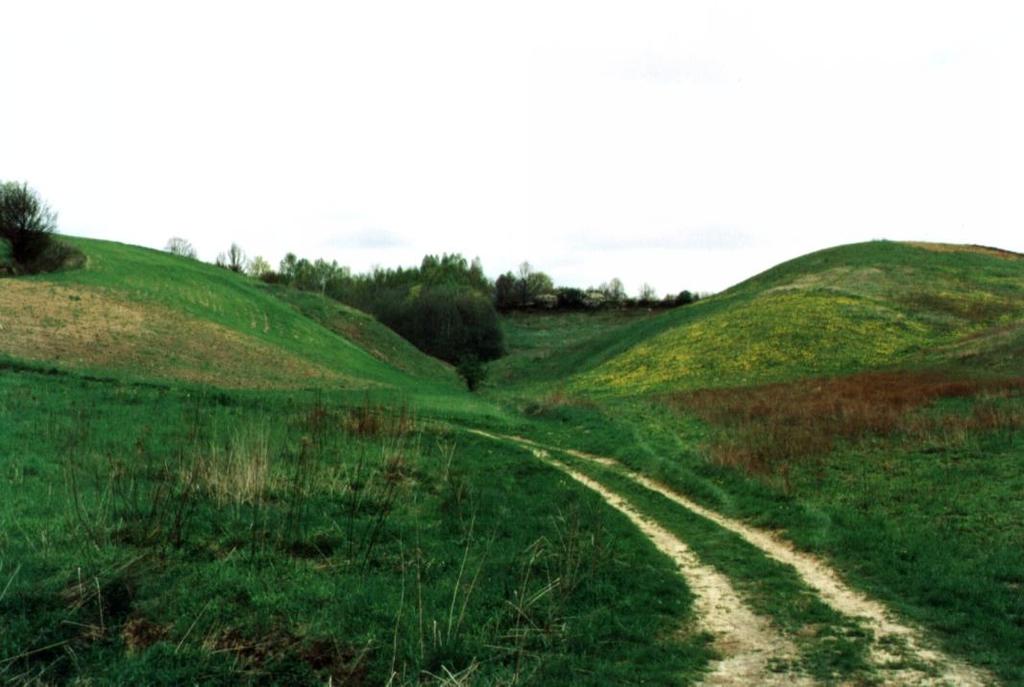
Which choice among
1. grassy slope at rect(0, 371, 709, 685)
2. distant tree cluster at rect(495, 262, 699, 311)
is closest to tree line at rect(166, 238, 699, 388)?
distant tree cluster at rect(495, 262, 699, 311)

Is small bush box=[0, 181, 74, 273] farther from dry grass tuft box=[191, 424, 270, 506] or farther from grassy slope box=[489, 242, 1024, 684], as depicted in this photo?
dry grass tuft box=[191, 424, 270, 506]

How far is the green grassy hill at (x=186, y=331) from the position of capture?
42.0 m

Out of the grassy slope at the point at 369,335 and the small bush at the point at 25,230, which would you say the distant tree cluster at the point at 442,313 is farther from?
the small bush at the point at 25,230

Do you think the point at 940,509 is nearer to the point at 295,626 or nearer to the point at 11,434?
the point at 295,626

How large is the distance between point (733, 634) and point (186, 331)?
4949 cm

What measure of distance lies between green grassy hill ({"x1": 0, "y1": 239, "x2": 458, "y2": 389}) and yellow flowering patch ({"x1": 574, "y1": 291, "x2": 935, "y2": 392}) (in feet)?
57.6

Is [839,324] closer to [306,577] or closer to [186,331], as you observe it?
[186,331]

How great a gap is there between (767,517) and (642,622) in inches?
280

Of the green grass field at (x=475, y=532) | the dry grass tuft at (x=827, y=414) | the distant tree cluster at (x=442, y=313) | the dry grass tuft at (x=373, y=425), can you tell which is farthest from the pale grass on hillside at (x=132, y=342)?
the distant tree cluster at (x=442, y=313)

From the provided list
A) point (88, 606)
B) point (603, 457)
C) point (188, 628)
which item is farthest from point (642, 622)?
point (603, 457)

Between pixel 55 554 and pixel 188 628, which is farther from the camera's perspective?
pixel 55 554

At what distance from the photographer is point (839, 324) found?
56656 millimetres

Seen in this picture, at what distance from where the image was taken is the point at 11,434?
55.5 ft

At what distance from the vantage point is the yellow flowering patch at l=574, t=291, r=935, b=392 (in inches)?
1948
